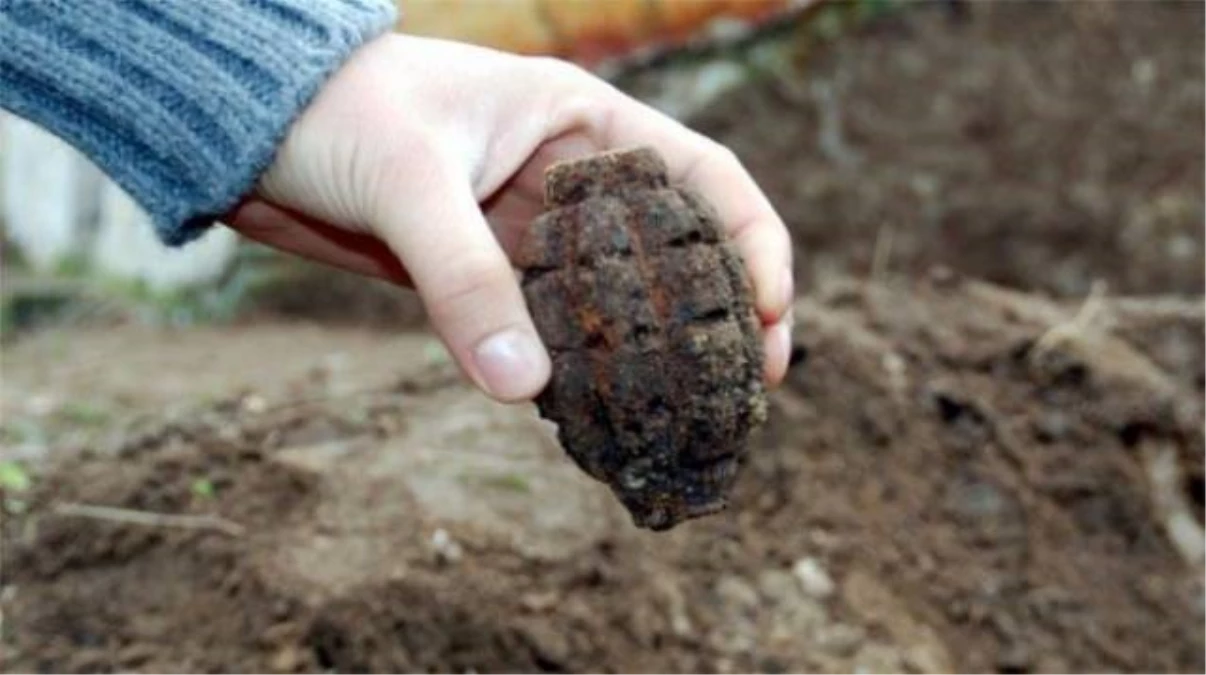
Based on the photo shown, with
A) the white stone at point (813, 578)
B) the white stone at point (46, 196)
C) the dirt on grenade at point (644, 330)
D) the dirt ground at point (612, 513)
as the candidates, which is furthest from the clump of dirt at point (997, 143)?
the dirt on grenade at point (644, 330)

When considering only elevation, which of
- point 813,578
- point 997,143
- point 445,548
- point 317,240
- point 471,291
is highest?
point 471,291

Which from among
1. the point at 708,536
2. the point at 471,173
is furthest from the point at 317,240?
the point at 708,536

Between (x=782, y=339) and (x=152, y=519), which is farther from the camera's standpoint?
(x=152, y=519)

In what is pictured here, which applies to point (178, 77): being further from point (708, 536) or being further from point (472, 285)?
point (708, 536)

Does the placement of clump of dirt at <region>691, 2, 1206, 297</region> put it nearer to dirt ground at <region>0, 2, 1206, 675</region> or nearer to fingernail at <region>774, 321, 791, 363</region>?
dirt ground at <region>0, 2, 1206, 675</region>

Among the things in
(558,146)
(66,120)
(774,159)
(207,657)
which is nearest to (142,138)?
(66,120)

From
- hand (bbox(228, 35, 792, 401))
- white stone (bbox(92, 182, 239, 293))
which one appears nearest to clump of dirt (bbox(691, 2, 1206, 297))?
white stone (bbox(92, 182, 239, 293))

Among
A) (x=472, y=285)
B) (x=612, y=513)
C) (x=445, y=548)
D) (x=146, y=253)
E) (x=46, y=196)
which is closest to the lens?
(x=472, y=285)
